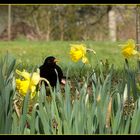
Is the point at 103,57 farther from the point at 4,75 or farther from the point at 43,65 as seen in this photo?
Answer: the point at 4,75

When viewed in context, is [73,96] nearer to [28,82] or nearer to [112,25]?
[28,82]

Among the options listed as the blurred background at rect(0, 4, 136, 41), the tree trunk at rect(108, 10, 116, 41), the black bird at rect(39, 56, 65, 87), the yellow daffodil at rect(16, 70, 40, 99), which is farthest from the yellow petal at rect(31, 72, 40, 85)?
the tree trunk at rect(108, 10, 116, 41)

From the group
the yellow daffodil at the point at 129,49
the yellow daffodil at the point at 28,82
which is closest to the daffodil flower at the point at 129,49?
the yellow daffodil at the point at 129,49

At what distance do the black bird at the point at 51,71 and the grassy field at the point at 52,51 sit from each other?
57 millimetres

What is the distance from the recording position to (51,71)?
1.75m

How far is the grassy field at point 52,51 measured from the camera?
1.84 m

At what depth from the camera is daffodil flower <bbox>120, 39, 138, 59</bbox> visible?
1808 millimetres

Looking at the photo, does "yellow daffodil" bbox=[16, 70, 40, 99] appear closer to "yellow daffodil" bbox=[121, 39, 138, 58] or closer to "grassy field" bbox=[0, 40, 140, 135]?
"grassy field" bbox=[0, 40, 140, 135]

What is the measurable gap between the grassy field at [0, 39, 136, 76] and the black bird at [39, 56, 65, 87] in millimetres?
57

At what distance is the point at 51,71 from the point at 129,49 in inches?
13.2

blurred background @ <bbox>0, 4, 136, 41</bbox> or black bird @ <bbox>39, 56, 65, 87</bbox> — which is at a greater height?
blurred background @ <bbox>0, 4, 136, 41</bbox>

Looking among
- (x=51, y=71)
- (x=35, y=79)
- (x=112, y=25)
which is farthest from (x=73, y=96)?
(x=112, y=25)

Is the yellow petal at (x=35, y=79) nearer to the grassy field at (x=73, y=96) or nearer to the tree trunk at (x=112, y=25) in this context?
the grassy field at (x=73, y=96)

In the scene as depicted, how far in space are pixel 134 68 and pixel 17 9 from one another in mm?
558
